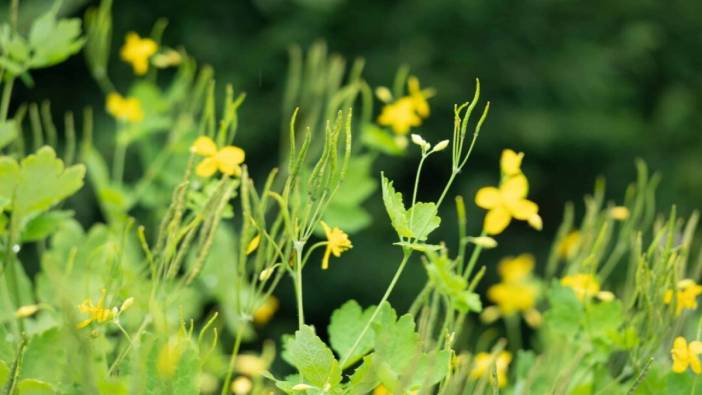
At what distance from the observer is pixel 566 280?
772 mm

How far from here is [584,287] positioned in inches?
30.2

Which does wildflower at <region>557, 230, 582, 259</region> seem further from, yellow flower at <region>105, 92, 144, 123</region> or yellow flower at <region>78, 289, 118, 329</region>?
yellow flower at <region>105, 92, 144, 123</region>

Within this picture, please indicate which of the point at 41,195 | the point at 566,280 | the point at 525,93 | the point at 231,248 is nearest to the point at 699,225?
the point at 525,93

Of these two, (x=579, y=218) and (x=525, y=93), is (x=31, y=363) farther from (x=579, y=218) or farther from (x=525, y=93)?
(x=579, y=218)

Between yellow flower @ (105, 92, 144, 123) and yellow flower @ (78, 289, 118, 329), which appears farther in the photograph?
yellow flower @ (105, 92, 144, 123)

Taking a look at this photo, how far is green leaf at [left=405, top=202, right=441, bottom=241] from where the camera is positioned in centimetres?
62

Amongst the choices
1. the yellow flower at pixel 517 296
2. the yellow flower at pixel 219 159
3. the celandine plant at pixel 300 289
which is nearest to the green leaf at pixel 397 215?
the celandine plant at pixel 300 289

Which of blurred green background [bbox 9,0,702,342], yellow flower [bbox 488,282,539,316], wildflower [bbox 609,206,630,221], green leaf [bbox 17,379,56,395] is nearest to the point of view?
green leaf [bbox 17,379,56,395]

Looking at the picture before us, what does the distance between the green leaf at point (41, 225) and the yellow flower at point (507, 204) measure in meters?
0.31

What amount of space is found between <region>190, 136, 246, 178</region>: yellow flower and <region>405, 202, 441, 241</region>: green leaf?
0.43 ft

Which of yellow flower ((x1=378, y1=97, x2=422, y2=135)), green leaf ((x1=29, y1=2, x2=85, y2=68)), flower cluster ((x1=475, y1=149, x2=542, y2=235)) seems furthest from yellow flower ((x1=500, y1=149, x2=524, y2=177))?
green leaf ((x1=29, y1=2, x2=85, y2=68))

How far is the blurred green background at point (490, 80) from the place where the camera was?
2.72 meters

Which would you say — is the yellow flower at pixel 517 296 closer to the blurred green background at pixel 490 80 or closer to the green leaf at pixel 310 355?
the green leaf at pixel 310 355

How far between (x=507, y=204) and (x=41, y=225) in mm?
342
